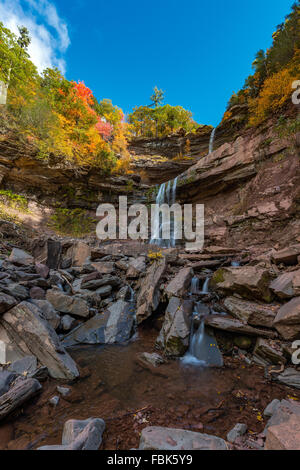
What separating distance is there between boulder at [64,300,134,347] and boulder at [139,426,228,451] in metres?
2.92

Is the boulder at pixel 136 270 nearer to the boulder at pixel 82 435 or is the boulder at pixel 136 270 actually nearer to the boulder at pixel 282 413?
the boulder at pixel 82 435

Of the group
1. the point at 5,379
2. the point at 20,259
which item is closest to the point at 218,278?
the point at 5,379

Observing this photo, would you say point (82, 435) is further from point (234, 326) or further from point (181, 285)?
point (181, 285)

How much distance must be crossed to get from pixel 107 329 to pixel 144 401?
2.35 meters

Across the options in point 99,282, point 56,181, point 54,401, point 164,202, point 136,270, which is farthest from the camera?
point 164,202

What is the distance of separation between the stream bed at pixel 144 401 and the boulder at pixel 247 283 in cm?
154

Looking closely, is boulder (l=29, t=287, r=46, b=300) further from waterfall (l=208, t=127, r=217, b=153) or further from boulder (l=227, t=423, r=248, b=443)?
waterfall (l=208, t=127, r=217, b=153)

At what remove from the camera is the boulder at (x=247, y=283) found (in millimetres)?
4332

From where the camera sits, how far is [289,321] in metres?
3.39

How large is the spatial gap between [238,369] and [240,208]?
1050 centimetres

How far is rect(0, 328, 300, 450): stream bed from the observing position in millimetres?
2162

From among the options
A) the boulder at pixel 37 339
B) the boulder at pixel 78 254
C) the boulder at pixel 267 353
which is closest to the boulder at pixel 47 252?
the boulder at pixel 78 254

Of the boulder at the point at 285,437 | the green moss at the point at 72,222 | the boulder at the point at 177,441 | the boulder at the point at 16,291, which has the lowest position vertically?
the boulder at the point at 177,441
